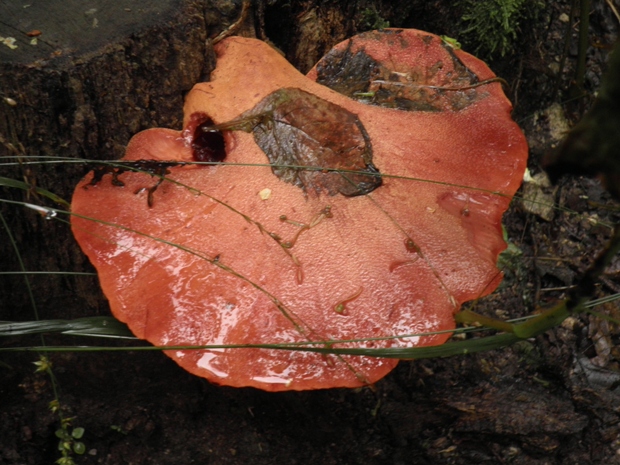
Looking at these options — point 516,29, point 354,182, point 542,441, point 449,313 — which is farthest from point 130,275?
point 516,29

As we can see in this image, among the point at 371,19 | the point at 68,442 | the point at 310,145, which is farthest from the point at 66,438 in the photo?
the point at 371,19

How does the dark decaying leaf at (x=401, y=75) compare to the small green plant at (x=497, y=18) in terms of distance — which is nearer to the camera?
the dark decaying leaf at (x=401, y=75)

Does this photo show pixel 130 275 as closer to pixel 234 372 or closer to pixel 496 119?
pixel 234 372

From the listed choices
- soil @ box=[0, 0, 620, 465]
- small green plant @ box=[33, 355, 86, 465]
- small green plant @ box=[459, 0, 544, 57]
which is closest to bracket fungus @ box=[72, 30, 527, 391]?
soil @ box=[0, 0, 620, 465]

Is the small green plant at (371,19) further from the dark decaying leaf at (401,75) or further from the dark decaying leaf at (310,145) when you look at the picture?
the dark decaying leaf at (310,145)

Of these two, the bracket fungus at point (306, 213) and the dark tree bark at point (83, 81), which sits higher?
the dark tree bark at point (83, 81)

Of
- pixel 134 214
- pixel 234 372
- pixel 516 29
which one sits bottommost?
pixel 234 372

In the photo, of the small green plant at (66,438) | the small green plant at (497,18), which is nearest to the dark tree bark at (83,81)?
the small green plant at (66,438)
